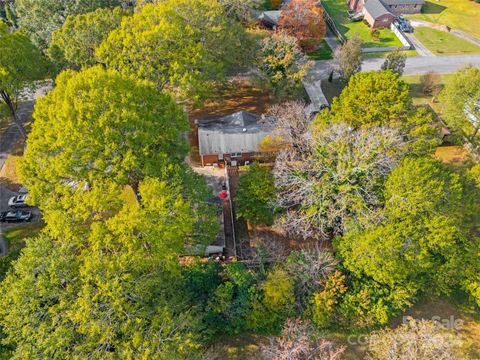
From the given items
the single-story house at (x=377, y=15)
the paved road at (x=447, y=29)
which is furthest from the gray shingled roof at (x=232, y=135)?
the paved road at (x=447, y=29)

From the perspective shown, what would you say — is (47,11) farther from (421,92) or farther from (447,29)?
(447,29)

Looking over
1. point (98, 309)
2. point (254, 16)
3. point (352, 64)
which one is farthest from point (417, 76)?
point (98, 309)

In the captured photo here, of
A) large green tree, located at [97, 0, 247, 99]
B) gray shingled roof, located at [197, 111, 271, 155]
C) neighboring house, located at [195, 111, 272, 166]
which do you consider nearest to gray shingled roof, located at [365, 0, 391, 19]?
large green tree, located at [97, 0, 247, 99]

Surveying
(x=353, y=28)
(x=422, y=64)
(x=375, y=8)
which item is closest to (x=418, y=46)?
(x=422, y=64)

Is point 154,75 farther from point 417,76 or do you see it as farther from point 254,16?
point 417,76

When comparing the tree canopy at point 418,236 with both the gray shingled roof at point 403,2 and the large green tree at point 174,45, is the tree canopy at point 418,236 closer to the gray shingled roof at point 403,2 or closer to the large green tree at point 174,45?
the large green tree at point 174,45
